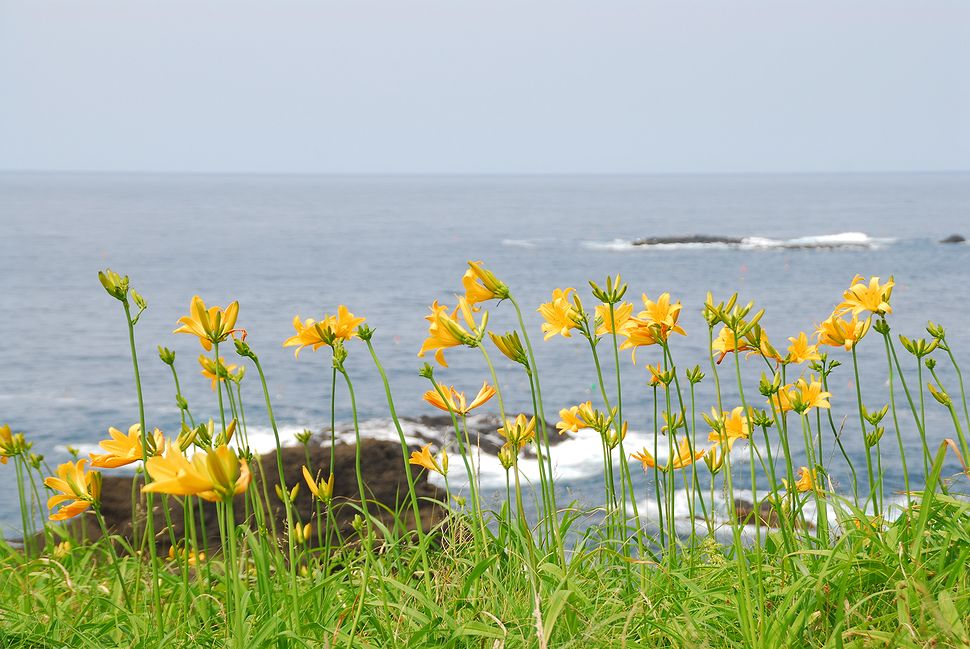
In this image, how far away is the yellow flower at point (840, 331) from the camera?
8.68 ft

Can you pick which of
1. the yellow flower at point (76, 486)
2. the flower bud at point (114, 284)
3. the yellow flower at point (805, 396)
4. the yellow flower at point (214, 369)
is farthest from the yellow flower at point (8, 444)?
the yellow flower at point (805, 396)

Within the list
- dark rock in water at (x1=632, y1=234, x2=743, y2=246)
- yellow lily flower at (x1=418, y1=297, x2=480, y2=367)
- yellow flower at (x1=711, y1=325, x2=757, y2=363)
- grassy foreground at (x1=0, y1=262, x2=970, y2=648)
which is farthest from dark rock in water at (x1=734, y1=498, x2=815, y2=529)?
dark rock in water at (x1=632, y1=234, x2=743, y2=246)

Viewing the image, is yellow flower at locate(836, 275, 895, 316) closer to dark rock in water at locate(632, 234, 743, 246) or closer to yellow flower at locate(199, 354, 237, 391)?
yellow flower at locate(199, 354, 237, 391)

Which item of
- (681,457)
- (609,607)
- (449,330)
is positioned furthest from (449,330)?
(681,457)

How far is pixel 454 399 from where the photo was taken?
2482 millimetres

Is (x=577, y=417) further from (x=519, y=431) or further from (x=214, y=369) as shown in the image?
(x=214, y=369)

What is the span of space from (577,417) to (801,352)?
2.29 ft

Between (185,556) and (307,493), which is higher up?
(185,556)

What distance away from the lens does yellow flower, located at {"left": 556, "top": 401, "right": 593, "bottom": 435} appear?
8.51ft

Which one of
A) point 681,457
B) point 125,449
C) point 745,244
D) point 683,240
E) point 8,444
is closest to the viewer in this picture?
point 125,449

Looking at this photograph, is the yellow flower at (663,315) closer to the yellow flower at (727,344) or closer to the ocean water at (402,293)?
the yellow flower at (727,344)

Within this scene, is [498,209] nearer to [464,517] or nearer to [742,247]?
[742,247]

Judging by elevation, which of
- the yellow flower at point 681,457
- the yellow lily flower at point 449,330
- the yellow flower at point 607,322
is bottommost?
the yellow flower at point 681,457

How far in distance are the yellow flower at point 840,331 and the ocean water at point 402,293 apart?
915mm
